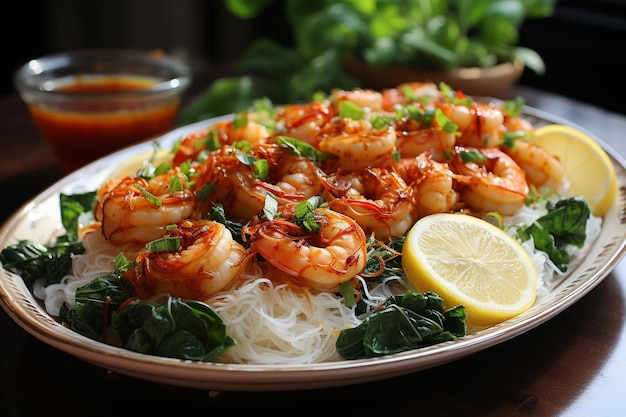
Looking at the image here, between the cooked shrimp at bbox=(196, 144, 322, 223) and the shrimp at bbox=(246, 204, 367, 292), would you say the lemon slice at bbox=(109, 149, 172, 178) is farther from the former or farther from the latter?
the shrimp at bbox=(246, 204, 367, 292)

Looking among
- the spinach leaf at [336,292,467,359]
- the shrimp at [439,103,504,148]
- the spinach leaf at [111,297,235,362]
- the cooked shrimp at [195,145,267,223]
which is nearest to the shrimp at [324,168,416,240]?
the cooked shrimp at [195,145,267,223]

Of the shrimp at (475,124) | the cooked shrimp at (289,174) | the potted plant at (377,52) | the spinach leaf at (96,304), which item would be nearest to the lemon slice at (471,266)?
the cooked shrimp at (289,174)

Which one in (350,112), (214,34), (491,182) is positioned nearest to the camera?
(491,182)

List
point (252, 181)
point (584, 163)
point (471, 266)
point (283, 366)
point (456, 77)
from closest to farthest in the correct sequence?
point (283, 366)
point (471, 266)
point (252, 181)
point (584, 163)
point (456, 77)

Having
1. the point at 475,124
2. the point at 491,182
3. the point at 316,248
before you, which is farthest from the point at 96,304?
the point at 475,124

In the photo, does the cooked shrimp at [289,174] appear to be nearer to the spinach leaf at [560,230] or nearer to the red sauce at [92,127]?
the spinach leaf at [560,230]

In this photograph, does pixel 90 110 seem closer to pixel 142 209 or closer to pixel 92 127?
pixel 92 127

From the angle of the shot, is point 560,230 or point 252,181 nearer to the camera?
point 252,181
